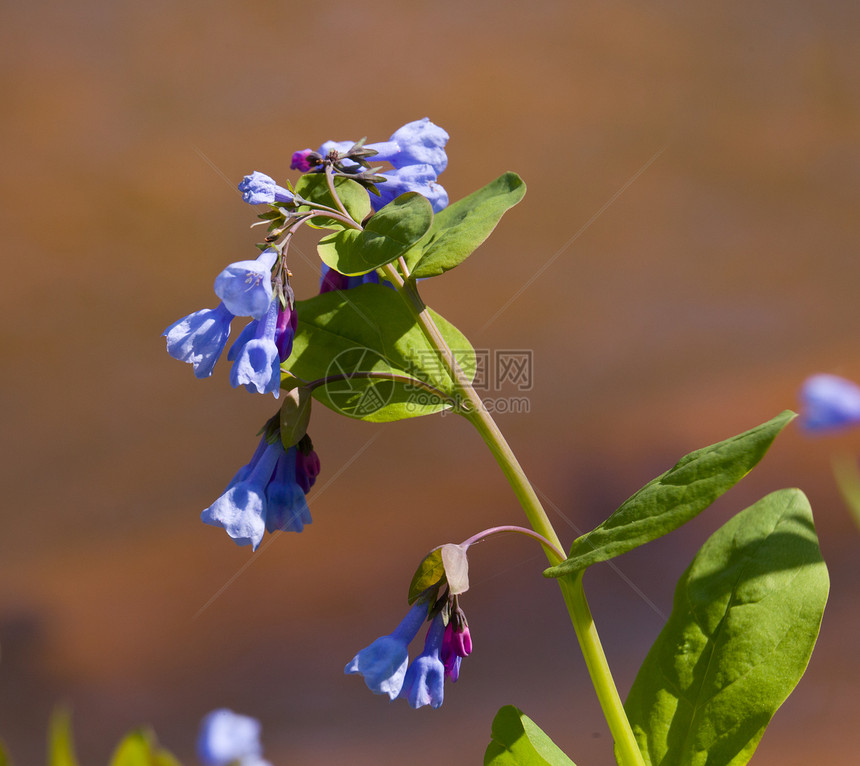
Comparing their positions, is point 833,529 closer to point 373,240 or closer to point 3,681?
point 373,240

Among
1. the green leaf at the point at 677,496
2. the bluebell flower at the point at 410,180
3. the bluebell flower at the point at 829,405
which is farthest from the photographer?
the bluebell flower at the point at 410,180

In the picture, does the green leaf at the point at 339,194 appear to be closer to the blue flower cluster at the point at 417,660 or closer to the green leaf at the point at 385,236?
the green leaf at the point at 385,236

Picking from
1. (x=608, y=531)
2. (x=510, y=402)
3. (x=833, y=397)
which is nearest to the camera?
(x=833, y=397)

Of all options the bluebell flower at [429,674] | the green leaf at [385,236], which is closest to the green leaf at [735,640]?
the bluebell flower at [429,674]

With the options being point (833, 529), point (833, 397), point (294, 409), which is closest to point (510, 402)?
point (833, 529)

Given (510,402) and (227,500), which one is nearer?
(227,500)

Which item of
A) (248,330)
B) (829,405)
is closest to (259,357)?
(248,330)

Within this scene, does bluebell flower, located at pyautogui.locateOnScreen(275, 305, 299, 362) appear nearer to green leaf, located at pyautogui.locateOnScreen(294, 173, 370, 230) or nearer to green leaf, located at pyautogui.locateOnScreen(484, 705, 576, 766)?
green leaf, located at pyautogui.locateOnScreen(294, 173, 370, 230)
